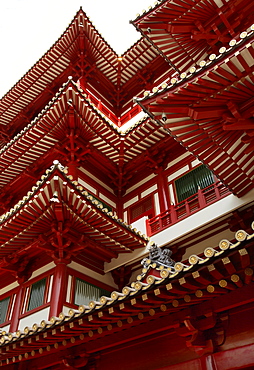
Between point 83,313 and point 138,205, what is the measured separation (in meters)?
7.58

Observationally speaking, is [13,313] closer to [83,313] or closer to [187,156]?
[83,313]

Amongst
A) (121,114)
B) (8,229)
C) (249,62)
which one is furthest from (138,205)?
(249,62)

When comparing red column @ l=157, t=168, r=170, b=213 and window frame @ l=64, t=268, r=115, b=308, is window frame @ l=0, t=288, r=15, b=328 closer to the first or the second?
window frame @ l=64, t=268, r=115, b=308

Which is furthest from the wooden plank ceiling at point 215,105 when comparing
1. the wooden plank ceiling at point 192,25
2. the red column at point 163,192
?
the red column at point 163,192

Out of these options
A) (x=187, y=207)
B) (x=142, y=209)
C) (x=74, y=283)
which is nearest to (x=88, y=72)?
(x=142, y=209)

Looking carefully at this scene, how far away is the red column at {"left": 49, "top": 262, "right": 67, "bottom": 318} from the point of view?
9016 mm

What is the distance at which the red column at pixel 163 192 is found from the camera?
11.9m

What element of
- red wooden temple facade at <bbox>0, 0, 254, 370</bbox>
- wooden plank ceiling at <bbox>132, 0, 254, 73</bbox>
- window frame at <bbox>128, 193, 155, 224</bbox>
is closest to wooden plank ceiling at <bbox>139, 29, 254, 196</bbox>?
red wooden temple facade at <bbox>0, 0, 254, 370</bbox>

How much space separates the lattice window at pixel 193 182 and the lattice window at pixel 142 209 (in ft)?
4.14

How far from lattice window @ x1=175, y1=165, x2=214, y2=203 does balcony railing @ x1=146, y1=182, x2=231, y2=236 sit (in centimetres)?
26

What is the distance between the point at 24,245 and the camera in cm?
1044

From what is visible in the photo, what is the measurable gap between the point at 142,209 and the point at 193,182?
246 cm

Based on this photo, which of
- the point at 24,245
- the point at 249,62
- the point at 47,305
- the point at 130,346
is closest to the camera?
the point at 249,62

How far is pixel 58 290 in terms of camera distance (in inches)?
368
